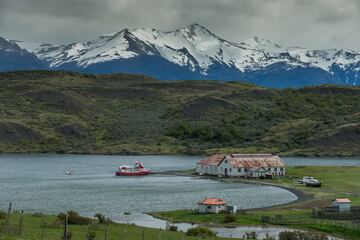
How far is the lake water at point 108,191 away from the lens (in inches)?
3344

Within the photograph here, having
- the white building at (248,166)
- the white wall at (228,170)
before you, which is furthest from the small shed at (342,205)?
the white wall at (228,170)

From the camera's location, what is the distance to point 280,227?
64.2 meters

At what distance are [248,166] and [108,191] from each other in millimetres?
36794

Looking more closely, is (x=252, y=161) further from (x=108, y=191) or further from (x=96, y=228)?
(x=96, y=228)

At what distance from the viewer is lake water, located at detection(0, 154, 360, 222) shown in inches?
3344

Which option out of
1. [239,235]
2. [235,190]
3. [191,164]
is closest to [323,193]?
[235,190]

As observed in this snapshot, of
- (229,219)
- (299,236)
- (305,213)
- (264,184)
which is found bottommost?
(299,236)

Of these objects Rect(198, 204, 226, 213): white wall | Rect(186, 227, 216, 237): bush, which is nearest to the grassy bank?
Rect(198, 204, 226, 213): white wall

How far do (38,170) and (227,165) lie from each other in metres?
42.4

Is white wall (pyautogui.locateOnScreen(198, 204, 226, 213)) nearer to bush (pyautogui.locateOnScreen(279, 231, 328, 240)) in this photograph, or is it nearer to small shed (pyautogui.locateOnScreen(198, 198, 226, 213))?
small shed (pyautogui.locateOnScreen(198, 198, 226, 213))

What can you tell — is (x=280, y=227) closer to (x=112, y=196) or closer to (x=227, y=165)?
(x=112, y=196)

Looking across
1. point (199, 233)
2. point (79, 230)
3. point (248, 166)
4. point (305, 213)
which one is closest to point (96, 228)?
point (79, 230)

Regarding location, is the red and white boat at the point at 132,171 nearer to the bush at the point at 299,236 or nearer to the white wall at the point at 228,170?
the white wall at the point at 228,170

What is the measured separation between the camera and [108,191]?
105688mm
